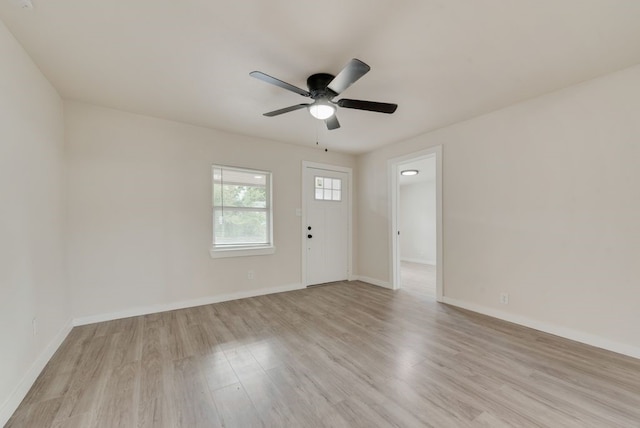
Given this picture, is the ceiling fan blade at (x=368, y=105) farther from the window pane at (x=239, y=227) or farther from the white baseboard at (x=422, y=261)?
the white baseboard at (x=422, y=261)

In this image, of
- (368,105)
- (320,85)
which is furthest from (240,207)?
(368,105)

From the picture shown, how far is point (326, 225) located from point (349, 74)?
3282 mm

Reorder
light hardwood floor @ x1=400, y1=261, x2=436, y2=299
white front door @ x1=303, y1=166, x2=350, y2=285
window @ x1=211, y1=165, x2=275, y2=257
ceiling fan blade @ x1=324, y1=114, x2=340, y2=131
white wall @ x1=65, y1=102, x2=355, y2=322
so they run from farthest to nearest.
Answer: white front door @ x1=303, y1=166, x2=350, y2=285, light hardwood floor @ x1=400, y1=261, x2=436, y2=299, window @ x1=211, y1=165, x2=275, y2=257, white wall @ x1=65, y1=102, x2=355, y2=322, ceiling fan blade @ x1=324, y1=114, x2=340, y2=131

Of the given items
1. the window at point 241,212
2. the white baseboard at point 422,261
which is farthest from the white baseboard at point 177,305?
the white baseboard at point 422,261

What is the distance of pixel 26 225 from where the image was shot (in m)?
1.97

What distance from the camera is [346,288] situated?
4.52 metres

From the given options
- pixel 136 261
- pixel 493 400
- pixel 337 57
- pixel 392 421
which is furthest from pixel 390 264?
pixel 136 261

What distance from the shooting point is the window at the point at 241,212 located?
381cm

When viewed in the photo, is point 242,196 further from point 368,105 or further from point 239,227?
point 368,105

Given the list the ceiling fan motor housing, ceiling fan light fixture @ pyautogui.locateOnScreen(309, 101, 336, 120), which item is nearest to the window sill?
ceiling fan light fixture @ pyautogui.locateOnScreen(309, 101, 336, 120)

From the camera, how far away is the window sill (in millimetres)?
3693

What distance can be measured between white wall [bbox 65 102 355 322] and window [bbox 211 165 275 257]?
134mm

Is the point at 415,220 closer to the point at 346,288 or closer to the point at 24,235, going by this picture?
the point at 346,288

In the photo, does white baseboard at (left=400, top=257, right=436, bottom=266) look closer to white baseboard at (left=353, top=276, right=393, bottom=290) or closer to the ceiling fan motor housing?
white baseboard at (left=353, top=276, right=393, bottom=290)
